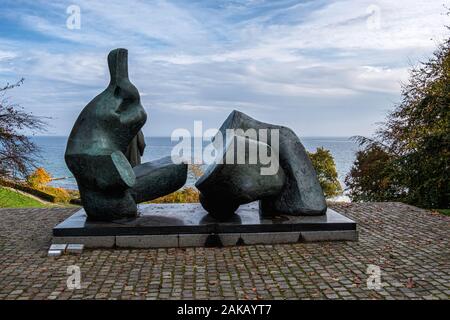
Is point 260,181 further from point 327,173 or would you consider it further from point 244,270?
point 327,173

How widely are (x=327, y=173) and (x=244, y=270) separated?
69.7 feet

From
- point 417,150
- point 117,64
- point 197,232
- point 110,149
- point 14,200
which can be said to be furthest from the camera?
point 14,200

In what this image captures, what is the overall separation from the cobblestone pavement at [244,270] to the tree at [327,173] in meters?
17.6

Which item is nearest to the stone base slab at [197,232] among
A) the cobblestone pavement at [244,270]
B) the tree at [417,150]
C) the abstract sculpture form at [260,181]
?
the cobblestone pavement at [244,270]

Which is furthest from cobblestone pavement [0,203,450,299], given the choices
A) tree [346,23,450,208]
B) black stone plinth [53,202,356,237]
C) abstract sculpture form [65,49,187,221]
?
tree [346,23,450,208]

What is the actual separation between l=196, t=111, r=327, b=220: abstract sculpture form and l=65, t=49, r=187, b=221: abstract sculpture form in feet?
4.42

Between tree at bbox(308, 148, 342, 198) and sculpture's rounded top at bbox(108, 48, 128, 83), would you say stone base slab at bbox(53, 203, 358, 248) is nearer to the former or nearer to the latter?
sculpture's rounded top at bbox(108, 48, 128, 83)

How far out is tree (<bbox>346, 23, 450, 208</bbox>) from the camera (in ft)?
49.2

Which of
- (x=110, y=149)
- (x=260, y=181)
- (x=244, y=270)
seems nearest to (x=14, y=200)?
(x=110, y=149)

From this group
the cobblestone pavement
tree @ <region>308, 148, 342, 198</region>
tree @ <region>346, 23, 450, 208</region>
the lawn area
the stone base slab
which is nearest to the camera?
the cobblestone pavement

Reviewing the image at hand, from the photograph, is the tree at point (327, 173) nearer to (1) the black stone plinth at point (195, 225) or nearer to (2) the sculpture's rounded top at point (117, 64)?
(1) the black stone plinth at point (195, 225)

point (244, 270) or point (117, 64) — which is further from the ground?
point (117, 64)

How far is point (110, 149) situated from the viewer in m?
9.06

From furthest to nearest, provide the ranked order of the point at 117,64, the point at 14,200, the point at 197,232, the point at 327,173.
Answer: the point at 327,173, the point at 14,200, the point at 117,64, the point at 197,232
